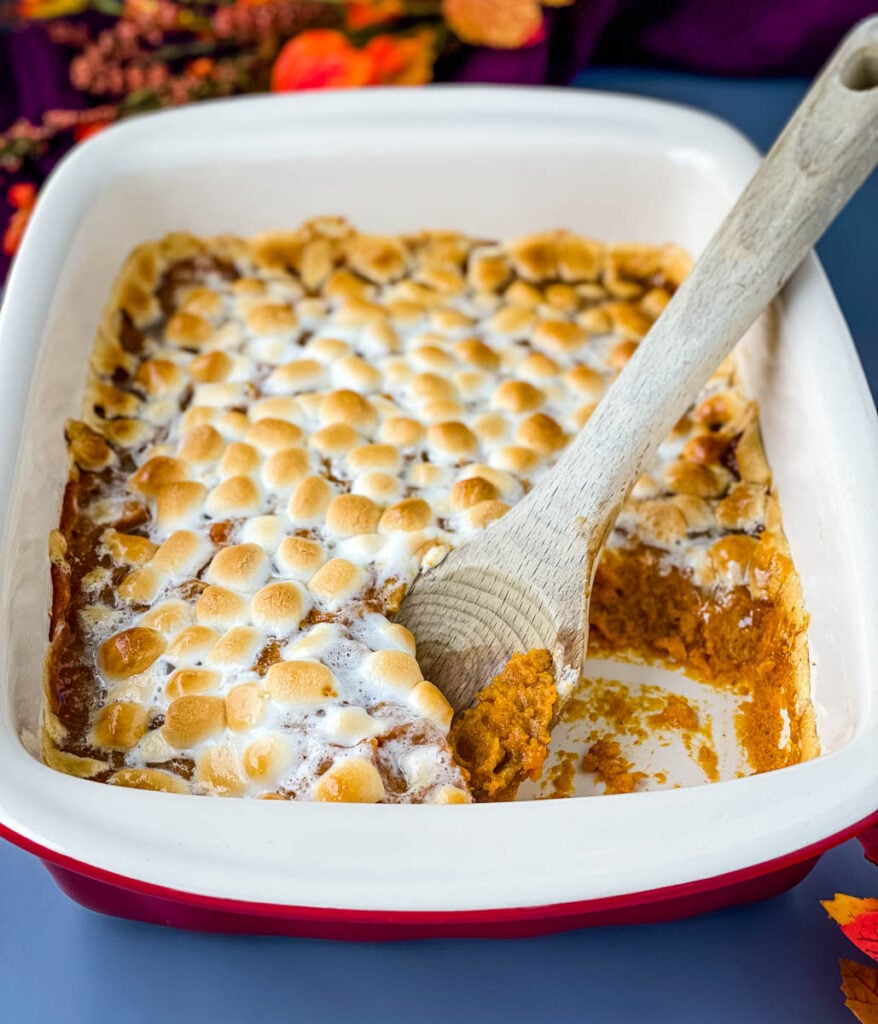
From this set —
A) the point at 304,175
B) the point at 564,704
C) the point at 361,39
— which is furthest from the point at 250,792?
the point at 361,39

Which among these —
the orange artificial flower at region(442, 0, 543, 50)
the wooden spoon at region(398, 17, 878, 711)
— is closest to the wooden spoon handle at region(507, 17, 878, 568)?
the wooden spoon at region(398, 17, 878, 711)

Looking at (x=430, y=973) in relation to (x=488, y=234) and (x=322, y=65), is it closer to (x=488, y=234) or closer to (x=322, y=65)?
(x=488, y=234)

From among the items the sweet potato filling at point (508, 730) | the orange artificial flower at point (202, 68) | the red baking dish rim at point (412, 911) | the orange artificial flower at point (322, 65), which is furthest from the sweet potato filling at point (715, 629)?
the orange artificial flower at point (202, 68)

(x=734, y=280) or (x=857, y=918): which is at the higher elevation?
(x=734, y=280)

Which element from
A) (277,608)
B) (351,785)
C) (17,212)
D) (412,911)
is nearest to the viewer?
(412,911)

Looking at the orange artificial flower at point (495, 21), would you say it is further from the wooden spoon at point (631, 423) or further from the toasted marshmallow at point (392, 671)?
the toasted marshmallow at point (392, 671)

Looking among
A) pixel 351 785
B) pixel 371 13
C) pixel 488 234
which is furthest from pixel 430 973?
pixel 371 13

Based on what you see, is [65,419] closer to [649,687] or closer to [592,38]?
[649,687]
